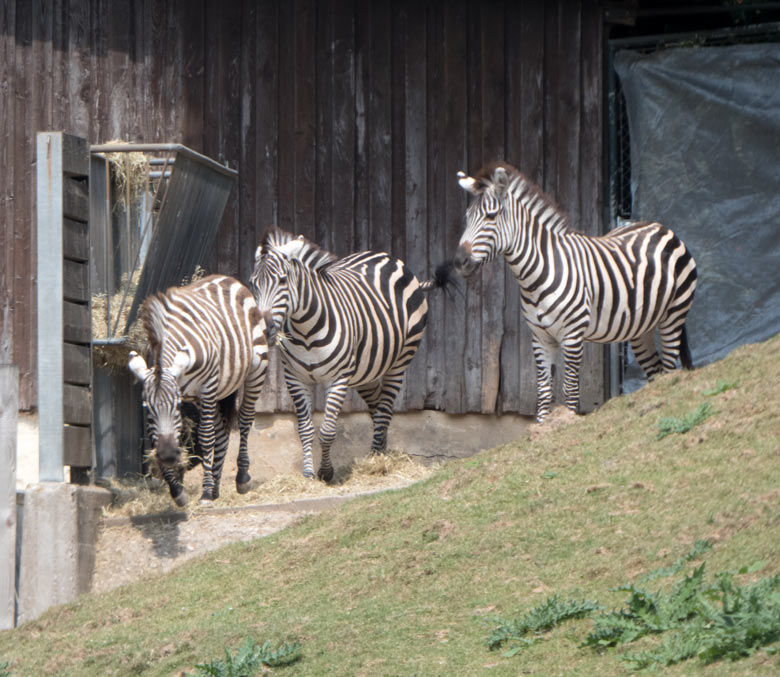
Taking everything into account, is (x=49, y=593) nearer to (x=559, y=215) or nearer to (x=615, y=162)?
(x=559, y=215)

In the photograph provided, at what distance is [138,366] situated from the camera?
7.81 m

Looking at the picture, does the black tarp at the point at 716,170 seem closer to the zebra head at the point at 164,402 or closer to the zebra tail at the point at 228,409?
the zebra tail at the point at 228,409

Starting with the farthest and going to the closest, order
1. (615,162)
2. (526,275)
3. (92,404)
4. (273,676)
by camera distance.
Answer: (615,162), (526,275), (92,404), (273,676)

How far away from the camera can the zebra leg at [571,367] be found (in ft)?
28.9

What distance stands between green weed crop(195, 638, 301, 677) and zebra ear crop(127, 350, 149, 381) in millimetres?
2835

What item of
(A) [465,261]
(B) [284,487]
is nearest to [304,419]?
(B) [284,487]

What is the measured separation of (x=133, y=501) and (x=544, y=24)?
17.2 ft

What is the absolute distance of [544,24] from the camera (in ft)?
34.2

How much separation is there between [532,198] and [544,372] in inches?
50.3

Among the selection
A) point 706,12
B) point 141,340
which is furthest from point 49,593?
point 706,12

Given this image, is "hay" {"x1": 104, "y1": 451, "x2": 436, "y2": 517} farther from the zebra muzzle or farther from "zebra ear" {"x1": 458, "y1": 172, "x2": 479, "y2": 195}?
"zebra ear" {"x1": 458, "y1": 172, "x2": 479, "y2": 195}

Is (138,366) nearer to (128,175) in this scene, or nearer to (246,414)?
(246,414)

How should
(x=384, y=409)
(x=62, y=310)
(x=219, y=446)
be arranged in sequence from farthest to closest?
(x=384, y=409)
(x=219, y=446)
(x=62, y=310)

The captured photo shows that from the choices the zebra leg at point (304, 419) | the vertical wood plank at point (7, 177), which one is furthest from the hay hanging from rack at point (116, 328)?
the vertical wood plank at point (7, 177)
